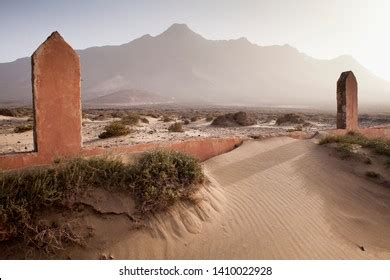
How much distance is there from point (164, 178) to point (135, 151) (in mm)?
1651

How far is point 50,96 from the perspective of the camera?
644 centimetres

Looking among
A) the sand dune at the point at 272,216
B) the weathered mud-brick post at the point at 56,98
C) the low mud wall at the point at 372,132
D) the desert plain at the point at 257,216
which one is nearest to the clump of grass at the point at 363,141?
the desert plain at the point at 257,216

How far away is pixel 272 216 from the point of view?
6.22 meters

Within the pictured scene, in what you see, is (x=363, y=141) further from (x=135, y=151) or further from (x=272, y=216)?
(x=135, y=151)

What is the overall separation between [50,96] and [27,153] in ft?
3.59

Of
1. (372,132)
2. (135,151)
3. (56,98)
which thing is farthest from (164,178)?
(372,132)

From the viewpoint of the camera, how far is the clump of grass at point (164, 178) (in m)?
5.59

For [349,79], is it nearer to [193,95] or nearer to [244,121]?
[244,121]

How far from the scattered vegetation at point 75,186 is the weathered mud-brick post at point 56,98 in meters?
1.01

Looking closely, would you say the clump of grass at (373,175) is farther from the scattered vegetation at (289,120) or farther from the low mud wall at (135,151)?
the scattered vegetation at (289,120)

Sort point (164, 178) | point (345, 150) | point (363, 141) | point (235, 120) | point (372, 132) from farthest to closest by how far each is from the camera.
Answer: point (235, 120) → point (372, 132) → point (363, 141) → point (345, 150) → point (164, 178)

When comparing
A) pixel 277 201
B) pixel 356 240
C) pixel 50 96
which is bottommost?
pixel 356 240

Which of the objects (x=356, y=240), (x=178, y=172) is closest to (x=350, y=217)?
(x=356, y=240)

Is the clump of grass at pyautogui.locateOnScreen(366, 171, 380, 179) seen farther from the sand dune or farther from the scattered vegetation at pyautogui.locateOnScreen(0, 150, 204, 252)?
the scattered vegetation at pyautogui.locateOnScreen(0, 150, 204, 252)
